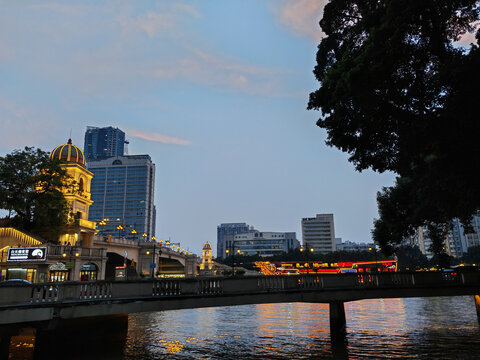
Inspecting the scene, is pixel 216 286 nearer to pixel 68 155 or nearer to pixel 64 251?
pixel 64 251

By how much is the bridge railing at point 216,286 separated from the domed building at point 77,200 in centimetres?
4045

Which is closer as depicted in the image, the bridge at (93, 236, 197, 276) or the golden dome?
the golden dome

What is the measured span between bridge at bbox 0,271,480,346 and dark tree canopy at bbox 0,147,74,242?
28964 mm

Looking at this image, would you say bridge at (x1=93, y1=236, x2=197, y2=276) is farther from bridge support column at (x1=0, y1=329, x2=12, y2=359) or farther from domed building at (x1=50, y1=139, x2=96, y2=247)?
bridge support column at (x1=0, y1=329, x2=12, y2=359)

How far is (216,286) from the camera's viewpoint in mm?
23688

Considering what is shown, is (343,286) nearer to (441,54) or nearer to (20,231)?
(441,54)

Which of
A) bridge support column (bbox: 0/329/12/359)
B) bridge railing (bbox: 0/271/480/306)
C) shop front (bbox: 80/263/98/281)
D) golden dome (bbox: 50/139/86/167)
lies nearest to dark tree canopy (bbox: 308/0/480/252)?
bridge railing (bbox: 0/271/480/306)

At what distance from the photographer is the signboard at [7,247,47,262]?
42.5 metres

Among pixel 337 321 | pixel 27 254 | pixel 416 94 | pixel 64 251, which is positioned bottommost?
pixel 337 321

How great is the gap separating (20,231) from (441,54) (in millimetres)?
48881

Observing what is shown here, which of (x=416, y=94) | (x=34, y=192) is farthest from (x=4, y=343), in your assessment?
(x=34, y=192)

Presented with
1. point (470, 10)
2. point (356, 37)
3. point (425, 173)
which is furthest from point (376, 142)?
point (470, 10)

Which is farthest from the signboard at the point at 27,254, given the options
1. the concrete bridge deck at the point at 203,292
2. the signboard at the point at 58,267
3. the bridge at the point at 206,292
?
the concrete bridge deck at the point at 203,292

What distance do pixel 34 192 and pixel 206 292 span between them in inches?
1428
